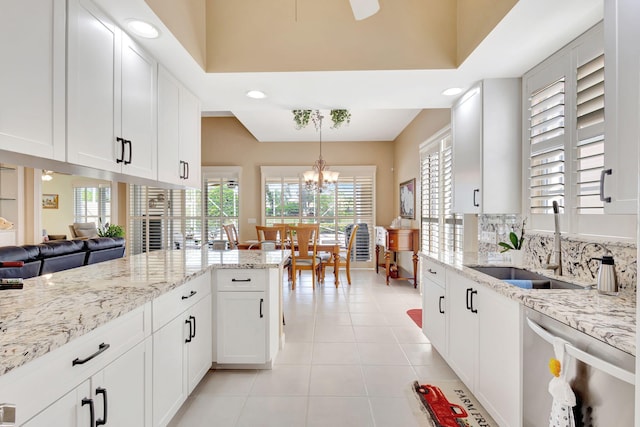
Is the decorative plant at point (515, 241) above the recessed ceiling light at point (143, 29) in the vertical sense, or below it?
below

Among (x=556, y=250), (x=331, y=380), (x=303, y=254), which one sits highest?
(x=556, y=250)

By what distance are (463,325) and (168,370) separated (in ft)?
5.86

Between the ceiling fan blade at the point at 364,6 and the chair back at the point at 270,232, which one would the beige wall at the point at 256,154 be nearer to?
the chair back at the point at 270,232

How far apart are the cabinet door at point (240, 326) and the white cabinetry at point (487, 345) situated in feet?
4.49

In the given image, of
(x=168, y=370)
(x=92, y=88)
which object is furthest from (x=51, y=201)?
(x=168, y=370)

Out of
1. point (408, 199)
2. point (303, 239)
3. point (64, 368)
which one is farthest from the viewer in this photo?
point (408, 199)

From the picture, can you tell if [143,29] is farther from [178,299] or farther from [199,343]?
[199,343]

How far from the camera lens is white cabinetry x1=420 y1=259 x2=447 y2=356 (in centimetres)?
244

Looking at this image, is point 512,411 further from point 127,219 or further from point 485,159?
point 127,219

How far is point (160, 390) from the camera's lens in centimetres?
157

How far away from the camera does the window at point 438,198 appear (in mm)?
3783

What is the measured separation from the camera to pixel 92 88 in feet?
5.20

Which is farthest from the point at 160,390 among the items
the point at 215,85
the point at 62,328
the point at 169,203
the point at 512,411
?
the point at 169,203

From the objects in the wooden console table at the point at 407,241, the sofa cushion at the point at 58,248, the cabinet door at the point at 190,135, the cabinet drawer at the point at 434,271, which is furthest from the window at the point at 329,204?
the cabinet drawer at the point at 434,271
